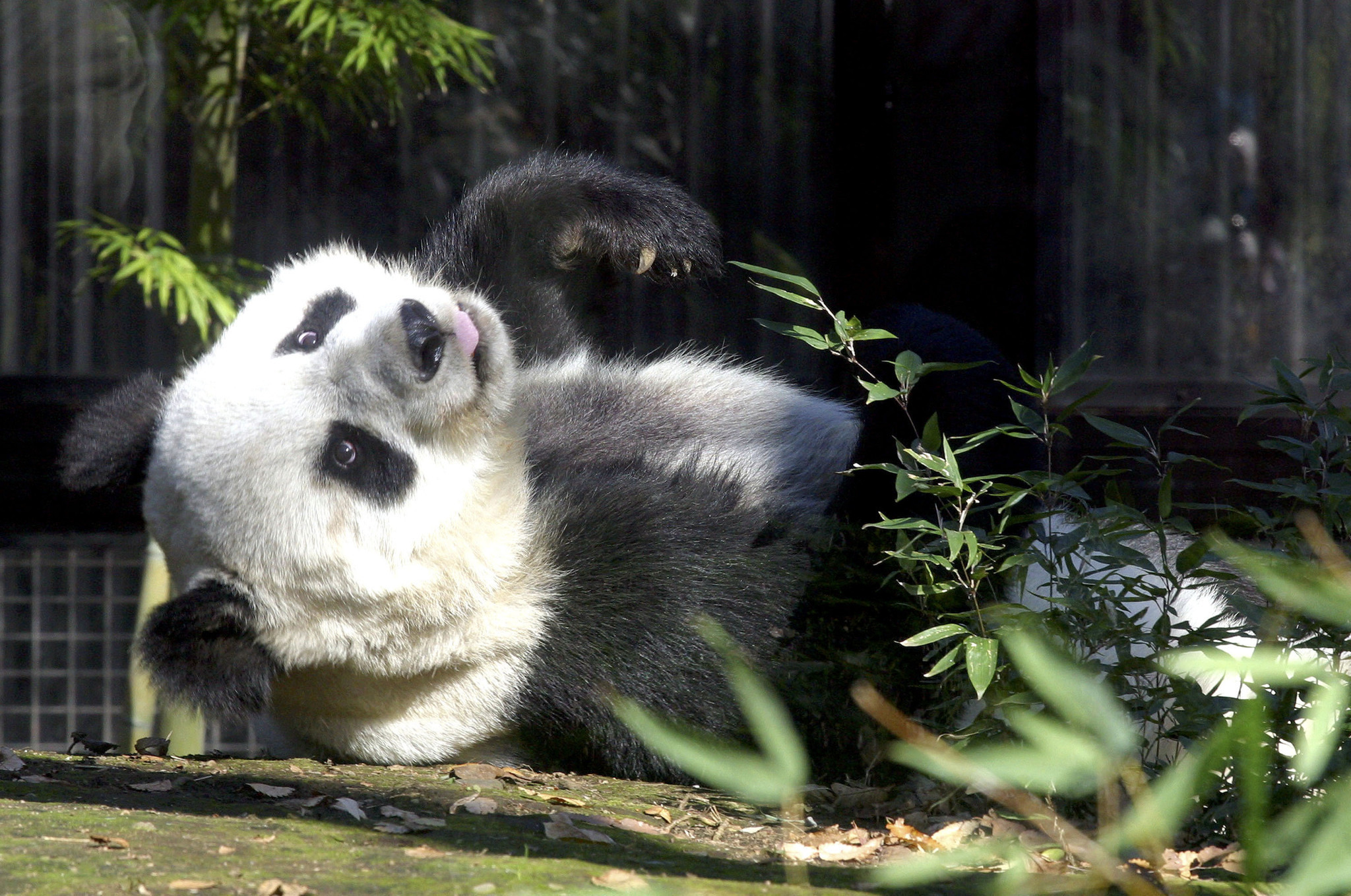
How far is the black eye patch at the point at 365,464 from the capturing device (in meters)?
2.04

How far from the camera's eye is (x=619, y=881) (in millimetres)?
1249

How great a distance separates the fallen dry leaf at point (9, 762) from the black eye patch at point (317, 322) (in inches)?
30.5

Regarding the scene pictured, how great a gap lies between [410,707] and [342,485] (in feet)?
1.42

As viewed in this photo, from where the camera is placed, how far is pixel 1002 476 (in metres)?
1.68

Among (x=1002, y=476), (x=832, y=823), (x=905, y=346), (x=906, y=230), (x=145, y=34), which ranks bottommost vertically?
(x=832, y=823)

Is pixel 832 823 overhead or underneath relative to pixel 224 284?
underneath

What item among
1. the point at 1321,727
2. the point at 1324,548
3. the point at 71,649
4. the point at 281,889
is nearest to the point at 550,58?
the point at 71,649

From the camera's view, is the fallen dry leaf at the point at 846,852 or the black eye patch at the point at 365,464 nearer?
the fallen dry leaf at the point at 846,852

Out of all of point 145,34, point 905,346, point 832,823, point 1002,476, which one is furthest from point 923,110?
point 145,34

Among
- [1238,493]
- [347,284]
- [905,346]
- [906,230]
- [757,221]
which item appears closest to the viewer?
[905,346]

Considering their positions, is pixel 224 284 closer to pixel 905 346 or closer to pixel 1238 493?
pixel 905 346

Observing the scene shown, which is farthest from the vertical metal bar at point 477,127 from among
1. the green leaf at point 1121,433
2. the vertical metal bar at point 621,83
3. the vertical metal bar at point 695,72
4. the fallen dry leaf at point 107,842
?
the fallen dry leaf at point 107,842

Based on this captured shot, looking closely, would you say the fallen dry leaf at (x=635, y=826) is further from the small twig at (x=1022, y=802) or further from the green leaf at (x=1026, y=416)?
the green leaf at (x=1026, y=416)

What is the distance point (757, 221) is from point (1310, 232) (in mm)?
1741
